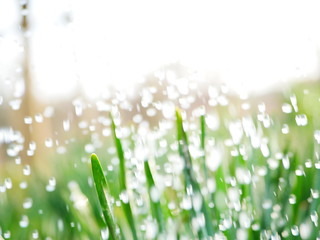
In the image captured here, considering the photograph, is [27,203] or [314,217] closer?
[314,217]

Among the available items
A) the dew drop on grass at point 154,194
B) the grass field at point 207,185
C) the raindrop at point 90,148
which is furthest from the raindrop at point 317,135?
the raindrop at point 90,148

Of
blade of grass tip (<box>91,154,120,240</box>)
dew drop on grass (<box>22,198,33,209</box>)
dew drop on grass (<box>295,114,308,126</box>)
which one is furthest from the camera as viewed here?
dew drop on grass (<box>22,198,33,209</box>)

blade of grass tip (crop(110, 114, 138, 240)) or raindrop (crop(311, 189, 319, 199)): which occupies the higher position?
blade of grass tip (crop(110, 114, 138, 240))

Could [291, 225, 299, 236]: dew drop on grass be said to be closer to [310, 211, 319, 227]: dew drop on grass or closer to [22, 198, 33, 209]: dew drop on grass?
[310, 211, 319, 227]: dew drop on grass

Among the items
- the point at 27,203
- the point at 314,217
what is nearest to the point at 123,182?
the point at 314,217

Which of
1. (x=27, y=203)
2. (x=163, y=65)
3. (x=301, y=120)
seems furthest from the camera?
(x=163, y=65)

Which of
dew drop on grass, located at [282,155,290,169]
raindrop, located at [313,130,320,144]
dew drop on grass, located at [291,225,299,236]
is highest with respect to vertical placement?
raindrop, located at [313,130,320,144]

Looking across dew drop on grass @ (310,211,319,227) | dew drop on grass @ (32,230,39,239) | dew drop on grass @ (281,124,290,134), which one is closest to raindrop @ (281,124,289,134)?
dew drop on grass @ (281,124,290,134)

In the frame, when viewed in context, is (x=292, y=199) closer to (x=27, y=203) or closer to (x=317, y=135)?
(x=317, y=135)
